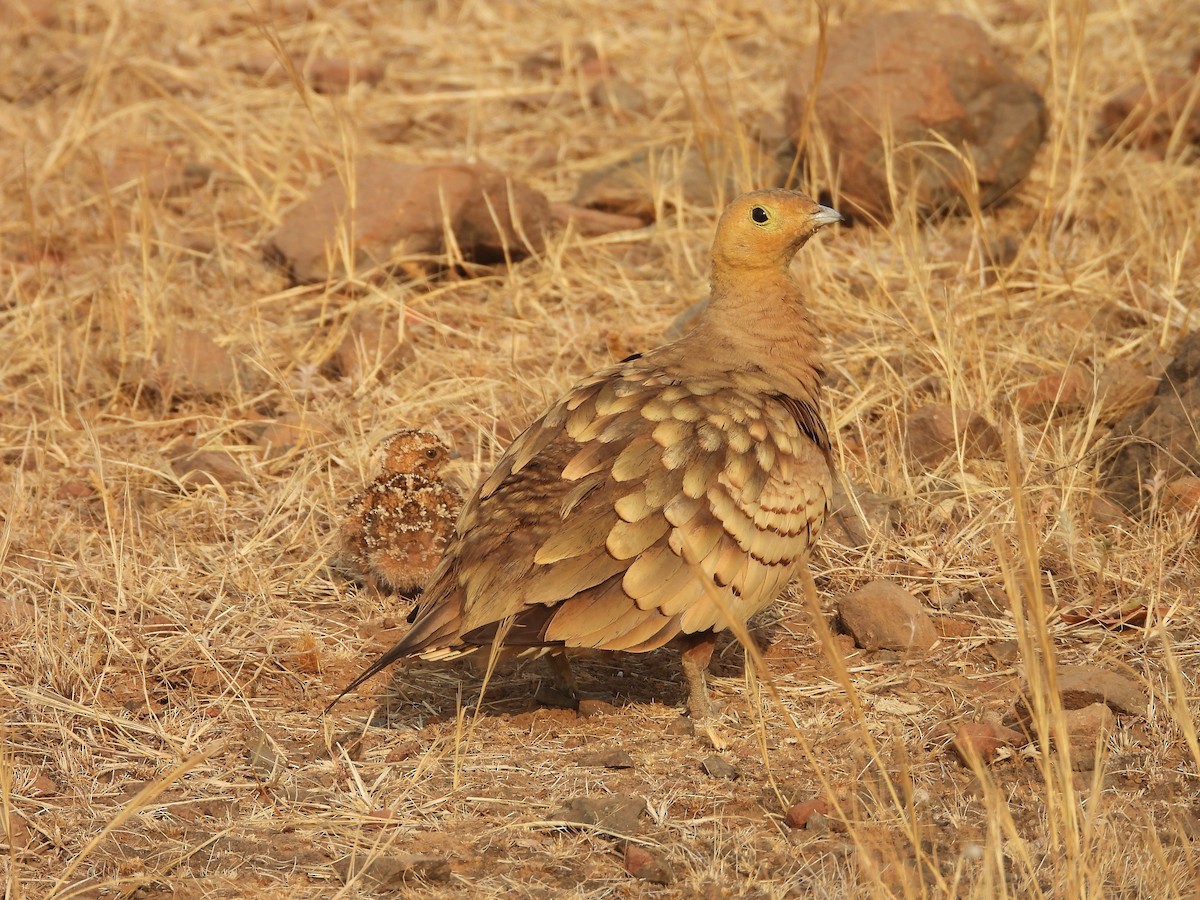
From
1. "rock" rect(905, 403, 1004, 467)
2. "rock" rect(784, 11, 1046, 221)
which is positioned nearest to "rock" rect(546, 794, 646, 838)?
"rock" rect(905, 403, 1004, 467)

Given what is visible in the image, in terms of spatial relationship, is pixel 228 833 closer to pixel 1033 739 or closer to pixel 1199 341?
pixel 1033 739

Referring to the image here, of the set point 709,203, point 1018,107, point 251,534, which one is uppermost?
point 1018,107

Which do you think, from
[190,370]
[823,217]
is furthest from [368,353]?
[823,217]

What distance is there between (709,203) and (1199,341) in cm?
242

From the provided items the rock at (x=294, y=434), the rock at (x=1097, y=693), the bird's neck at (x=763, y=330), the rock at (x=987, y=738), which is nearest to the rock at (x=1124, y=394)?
the bird's neck at (x=763, y=330)

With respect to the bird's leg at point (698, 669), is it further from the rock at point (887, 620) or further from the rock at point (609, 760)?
the rock at point (887, 620)

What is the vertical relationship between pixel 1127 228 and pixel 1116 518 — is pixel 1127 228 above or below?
above

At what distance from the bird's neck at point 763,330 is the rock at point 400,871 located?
163cm

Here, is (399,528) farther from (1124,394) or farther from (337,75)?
(337,75)

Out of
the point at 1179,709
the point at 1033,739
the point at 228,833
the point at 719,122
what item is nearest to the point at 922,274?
the point at 719,122

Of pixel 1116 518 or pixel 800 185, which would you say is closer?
pixel 1116 518

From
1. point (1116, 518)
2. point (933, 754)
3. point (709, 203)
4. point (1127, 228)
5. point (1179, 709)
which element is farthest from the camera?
point (709, 203)

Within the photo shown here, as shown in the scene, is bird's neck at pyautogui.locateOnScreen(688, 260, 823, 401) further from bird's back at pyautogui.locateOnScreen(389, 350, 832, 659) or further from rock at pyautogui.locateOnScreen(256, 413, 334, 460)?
rock at pyautogui.locateOnScreen(256, 413, 334, 460)

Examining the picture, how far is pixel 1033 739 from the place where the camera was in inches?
148
